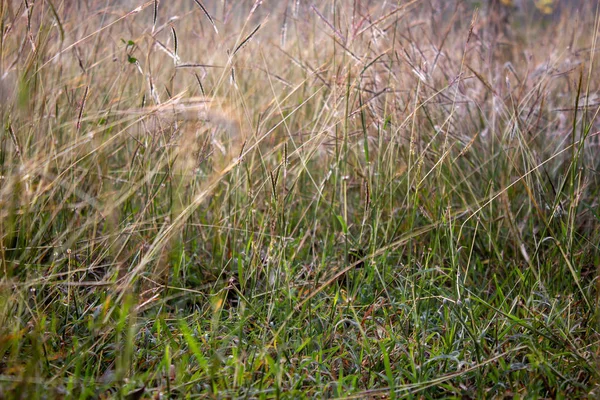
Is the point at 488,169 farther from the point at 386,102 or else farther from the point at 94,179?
the point at 94,179

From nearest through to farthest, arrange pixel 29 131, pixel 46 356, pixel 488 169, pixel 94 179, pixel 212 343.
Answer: pixel 46 356 < pixel 212 343 < pixel 29 131 < pixel 94 179 < pixel 488 169

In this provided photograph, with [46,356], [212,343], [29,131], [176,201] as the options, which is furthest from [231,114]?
→ [46,356]

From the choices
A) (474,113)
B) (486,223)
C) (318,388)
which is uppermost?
(474,113)

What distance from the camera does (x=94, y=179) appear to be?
1878 mm

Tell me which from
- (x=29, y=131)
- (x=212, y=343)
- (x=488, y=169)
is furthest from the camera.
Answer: (x=488, y=169)

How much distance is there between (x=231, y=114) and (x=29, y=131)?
620mm

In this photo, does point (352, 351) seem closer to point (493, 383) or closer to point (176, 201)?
point (493, 383)

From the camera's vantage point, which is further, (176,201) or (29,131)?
(176,201)

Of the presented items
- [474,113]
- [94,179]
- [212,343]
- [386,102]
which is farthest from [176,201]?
[474,113]

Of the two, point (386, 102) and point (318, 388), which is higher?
point (386, 102)

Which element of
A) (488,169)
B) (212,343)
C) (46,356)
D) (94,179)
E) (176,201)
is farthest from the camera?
(488,169)

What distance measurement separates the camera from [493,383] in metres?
1.24

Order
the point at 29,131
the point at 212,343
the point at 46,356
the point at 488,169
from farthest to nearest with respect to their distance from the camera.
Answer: the point at 488,169 < the point at 29,131 < the point at 212,343 < the point at 46,356

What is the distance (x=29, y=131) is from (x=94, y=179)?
1.17 ft
